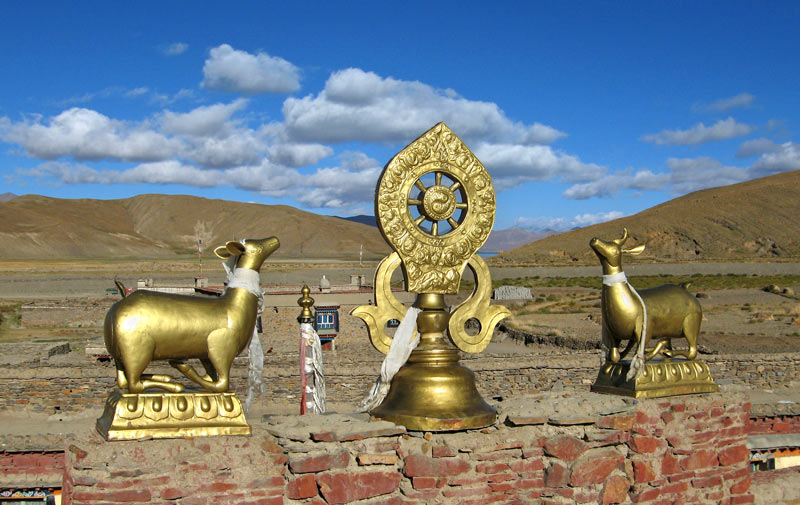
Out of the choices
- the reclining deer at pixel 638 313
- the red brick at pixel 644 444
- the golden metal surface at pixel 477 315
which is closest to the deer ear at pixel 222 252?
the golden metal surface at pixel 477 315

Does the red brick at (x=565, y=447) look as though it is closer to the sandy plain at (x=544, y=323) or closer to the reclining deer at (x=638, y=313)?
the reclining deer at (x=638, y=313)

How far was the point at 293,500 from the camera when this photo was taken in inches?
135

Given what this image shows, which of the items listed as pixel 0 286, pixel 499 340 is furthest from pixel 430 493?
pixel 0 286

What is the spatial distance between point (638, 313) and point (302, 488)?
88.0 inches

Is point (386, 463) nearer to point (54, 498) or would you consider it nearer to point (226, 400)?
point (226, 400)

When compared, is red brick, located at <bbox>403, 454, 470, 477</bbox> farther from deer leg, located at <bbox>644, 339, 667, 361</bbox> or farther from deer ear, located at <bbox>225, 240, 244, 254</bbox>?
deer leg, located at <bbox>644, 339, 667, 361</bbox>

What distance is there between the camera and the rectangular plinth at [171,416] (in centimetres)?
322

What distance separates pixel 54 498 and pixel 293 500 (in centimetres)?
469

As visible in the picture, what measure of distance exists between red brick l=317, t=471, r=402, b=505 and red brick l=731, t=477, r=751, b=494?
228 cm

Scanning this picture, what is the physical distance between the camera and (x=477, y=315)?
4.25 metres

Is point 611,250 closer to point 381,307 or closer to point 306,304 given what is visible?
point 381,307

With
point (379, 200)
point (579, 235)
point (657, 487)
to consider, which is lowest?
point (657, 487)

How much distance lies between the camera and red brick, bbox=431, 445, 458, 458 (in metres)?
3.68

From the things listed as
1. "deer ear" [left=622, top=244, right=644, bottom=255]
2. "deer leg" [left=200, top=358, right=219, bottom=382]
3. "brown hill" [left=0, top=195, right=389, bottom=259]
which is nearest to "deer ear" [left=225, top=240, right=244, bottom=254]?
"deer leg" [left=200, top=358, right=219, bottom=382]
